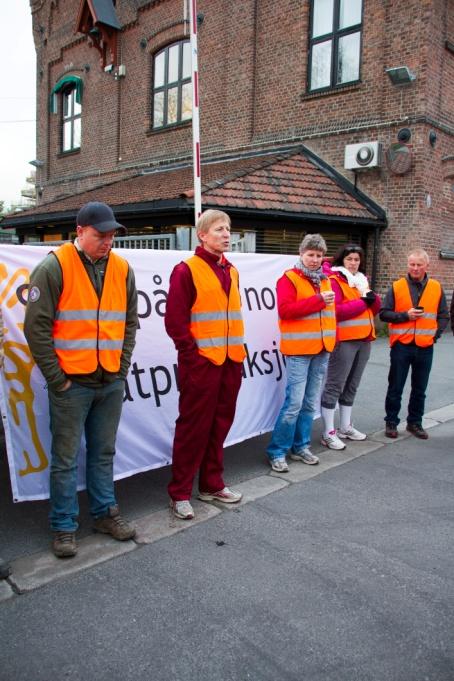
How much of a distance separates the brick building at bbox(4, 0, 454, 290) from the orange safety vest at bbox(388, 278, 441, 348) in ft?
19.5

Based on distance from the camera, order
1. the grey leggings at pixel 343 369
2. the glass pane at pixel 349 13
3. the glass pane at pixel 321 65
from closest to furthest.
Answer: the grey leggings at pixel 343 369 < the glass pane at pixel 349 13 < the glass pane at pixel 321 65

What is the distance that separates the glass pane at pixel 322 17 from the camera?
13.3 metres

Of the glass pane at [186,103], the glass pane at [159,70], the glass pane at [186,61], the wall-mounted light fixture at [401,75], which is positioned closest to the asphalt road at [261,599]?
the wall-mounted light fixture at [401,75]

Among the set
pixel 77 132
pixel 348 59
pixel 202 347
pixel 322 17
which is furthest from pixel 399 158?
pixel 77 132

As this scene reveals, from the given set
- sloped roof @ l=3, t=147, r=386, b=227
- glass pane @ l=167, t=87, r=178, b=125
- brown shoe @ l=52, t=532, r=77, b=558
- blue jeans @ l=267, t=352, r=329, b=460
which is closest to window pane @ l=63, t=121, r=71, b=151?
glass pane @ l=167, t=87, r=178, b=125

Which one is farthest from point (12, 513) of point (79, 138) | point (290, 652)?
point (79, 138)

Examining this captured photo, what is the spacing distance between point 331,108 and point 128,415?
1146cm

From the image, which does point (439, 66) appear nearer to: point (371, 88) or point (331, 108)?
point (371, 88)

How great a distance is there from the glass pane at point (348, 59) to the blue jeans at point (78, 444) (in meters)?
11.9

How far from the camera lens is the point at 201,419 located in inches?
149

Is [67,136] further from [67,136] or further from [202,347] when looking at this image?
[202,347]

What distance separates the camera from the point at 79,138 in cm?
2073

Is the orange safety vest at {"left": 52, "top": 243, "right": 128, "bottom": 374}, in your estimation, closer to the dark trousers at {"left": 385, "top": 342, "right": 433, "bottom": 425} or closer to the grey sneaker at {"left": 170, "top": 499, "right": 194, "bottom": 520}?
the grey sneaker at {"left": 170, "top": 499, "right": 194, "bottom": 520}

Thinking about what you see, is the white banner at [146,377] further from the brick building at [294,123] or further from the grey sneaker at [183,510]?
the brick building at [294,123]
